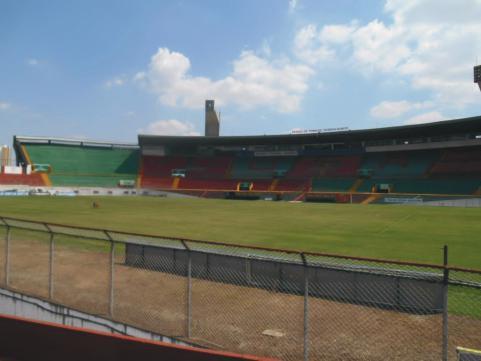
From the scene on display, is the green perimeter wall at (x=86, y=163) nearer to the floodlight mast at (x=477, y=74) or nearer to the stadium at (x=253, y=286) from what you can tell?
the stadium at (x=253, y=286)

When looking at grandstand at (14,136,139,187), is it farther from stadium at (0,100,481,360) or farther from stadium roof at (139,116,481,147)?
stadium at (0,100,481,360)

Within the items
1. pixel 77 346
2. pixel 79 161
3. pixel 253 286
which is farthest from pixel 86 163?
pixel 77 346

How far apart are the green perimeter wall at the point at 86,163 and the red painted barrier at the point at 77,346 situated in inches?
2982

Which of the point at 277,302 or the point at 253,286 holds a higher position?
the point at 253,286

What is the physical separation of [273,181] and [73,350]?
226 feet

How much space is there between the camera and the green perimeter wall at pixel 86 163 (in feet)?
255

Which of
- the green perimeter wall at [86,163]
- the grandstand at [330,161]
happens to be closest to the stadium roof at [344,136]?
the grandstand at [330,161]

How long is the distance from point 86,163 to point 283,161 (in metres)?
42.4

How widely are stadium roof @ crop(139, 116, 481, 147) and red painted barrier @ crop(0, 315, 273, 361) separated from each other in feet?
189

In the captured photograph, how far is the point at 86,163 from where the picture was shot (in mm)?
83500

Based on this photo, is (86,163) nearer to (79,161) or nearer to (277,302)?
(79,161)

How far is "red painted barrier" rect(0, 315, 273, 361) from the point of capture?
4488 mm

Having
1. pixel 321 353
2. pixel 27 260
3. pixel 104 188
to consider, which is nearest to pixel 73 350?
pixel 321 353

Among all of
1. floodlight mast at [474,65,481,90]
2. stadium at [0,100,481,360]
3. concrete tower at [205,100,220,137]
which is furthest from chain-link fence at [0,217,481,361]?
concrete tower at [205,100,220,137]
